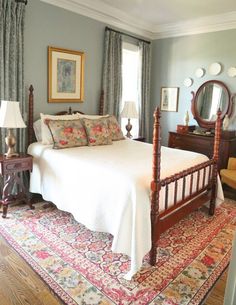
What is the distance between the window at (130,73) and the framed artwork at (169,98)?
0.55 m

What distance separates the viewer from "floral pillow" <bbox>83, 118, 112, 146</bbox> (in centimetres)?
352

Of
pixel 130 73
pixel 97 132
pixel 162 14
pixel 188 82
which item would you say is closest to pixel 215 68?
pixel 188 82

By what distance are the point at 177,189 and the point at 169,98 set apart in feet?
9.87

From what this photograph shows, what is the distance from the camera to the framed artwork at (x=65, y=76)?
12.1 ft

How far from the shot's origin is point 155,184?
2119mm

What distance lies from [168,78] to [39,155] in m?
3.15

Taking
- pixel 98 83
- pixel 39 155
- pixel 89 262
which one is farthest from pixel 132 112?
pixel 89 262

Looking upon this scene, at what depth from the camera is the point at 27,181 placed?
139 inches

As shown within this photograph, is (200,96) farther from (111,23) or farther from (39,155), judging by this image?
(39,155)

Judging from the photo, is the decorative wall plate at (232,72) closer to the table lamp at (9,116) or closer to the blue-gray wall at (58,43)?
the blue-gray wall at (58,43)

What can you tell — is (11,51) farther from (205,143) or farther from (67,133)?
(205,143)

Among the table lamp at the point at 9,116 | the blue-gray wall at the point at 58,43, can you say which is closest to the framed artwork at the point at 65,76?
the blue-gray wall at the point at 58,43

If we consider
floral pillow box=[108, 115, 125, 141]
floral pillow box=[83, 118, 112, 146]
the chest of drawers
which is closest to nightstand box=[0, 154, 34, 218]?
floral pillow box=[83, 118, 112, 146]

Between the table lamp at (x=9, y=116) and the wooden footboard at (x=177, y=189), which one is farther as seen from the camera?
the table lamp at (x=9, y=116)
